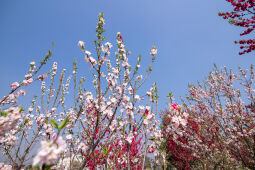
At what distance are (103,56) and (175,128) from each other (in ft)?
6.88

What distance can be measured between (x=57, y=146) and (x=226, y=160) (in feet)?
20.2

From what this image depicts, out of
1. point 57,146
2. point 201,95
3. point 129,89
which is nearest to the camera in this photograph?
point 57,146

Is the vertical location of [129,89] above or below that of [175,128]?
above

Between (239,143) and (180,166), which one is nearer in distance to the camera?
(239,143)

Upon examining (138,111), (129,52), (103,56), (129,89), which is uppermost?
(129,52)

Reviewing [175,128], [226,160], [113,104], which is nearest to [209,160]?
[226,160]

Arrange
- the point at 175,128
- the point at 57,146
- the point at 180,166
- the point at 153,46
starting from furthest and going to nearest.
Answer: the point at 180,166 → the point at 153,46 → the point at 175,128 → the point at 57,146

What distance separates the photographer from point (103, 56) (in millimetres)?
2871

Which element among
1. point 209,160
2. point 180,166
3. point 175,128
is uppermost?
point 175,128

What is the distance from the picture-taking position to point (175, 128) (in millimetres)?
2805

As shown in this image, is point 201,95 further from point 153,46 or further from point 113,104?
point 113,104

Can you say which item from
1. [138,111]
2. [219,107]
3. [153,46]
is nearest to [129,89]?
[138,111]

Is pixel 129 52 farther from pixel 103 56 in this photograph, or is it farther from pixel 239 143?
pixel 239 143

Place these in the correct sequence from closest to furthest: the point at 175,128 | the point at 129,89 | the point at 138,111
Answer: the point at 175,128 < the point at 138,111 < the point at 129,89
